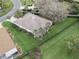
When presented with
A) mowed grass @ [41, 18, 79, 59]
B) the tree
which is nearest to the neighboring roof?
mowed grass @ [41, 18, 79, 59]

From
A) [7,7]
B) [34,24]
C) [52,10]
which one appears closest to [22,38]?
[34,24]

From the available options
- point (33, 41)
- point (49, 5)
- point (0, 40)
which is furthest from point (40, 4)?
point (0, 40)

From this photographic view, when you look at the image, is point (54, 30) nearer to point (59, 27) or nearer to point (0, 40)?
point (59, 27)

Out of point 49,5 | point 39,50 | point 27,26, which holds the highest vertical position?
point 49,5

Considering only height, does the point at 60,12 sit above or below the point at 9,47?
above

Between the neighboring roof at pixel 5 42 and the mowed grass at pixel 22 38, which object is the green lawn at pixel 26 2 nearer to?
the mowed grass at pixel 22 38

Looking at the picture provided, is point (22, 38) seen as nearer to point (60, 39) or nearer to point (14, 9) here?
point (60, 39)
